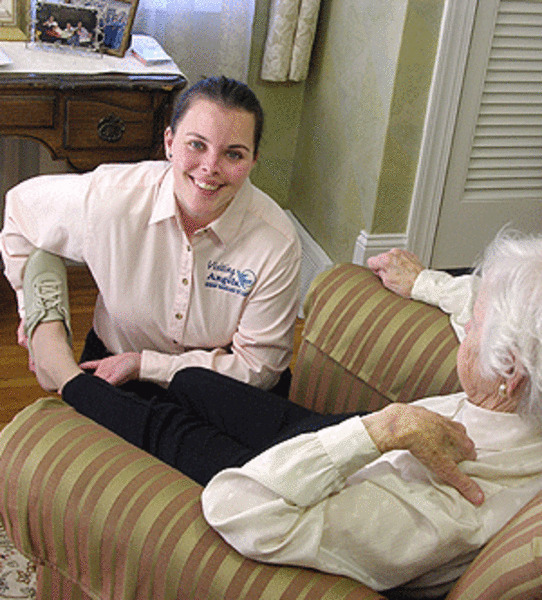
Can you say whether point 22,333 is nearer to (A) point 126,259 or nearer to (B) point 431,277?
(A) point 126,259

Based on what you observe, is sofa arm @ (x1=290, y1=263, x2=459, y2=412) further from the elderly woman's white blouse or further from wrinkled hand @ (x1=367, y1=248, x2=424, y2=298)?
the elderly woman's white blouse

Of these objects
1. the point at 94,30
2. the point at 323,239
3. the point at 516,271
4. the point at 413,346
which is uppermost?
the point at 94,30

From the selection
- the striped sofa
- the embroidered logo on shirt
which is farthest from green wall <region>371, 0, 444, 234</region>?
the striped sofa

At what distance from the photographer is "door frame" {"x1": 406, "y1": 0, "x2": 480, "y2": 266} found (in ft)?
8.13

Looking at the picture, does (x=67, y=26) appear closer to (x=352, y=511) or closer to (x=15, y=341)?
(x=15, y=341)

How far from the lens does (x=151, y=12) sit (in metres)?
2.74

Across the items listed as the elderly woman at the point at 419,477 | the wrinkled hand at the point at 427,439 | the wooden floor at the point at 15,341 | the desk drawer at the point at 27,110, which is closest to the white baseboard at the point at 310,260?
the wooden floor at the point at 15,341

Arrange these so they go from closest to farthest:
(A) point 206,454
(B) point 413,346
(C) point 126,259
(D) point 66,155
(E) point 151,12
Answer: (A) point 206,454, (B) point 413,346, (C) point 126,259, (D) point 66,155, (E) point 151,12

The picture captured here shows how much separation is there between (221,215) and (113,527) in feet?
2.47

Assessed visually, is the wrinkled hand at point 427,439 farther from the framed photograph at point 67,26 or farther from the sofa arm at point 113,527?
the framed photograph at point 67,26

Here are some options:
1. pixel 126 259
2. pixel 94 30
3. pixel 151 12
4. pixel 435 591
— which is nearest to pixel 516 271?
pixel 435 591

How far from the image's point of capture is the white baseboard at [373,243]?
2721mm

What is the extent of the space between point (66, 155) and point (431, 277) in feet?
3.83

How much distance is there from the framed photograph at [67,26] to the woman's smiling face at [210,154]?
90 cm
